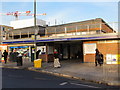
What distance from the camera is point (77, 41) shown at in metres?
17.8

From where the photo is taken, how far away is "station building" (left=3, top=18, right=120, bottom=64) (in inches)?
575

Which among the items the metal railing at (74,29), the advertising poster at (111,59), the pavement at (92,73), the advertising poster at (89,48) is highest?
the metal railing at (74,29)

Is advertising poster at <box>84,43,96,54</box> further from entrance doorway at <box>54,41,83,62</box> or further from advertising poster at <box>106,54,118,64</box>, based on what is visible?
entrance doorway at <box>54,41,83,62</box>

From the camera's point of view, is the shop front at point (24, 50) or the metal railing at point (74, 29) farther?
the shop front at point (24, 50)

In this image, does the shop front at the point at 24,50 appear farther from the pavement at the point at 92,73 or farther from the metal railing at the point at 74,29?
the pavement at the point at 92,73

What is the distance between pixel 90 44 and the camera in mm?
15734

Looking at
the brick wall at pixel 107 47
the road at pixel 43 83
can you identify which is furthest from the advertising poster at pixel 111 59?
the road at pixel 43 83

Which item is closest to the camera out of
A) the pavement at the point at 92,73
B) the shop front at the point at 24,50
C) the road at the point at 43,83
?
the road at the point at 43,83

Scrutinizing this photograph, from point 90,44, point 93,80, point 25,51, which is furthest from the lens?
point 25,51

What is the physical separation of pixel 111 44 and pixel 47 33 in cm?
968

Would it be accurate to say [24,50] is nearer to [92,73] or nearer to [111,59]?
[111,59]

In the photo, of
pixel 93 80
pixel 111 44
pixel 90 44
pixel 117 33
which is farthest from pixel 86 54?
pixel 93 80

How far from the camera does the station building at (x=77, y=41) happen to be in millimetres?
14609

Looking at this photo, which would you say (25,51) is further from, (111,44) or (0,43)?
(111,44)
